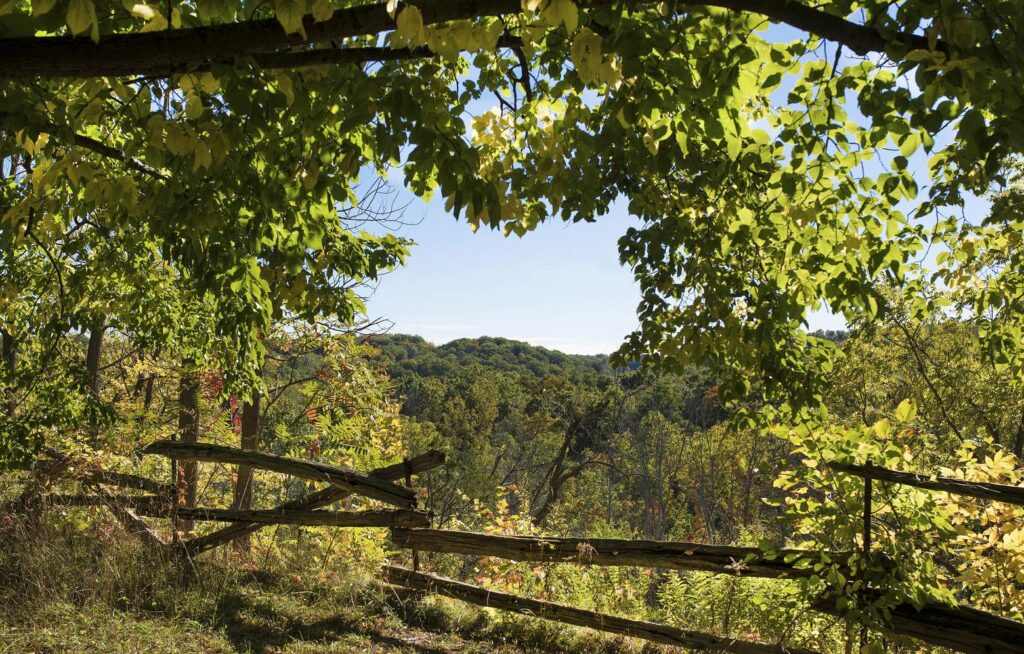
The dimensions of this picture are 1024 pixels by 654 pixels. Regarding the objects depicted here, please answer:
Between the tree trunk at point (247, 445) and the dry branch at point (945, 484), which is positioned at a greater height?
the dry branch at point (945, 484)

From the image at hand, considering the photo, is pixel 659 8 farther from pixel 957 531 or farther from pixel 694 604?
pixel 694 604

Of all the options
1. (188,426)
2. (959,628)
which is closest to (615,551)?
(959,628)

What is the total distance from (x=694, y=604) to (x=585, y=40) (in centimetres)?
518

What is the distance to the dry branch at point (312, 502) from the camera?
16.1 ft

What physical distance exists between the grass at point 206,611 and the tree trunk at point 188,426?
2.81 meters

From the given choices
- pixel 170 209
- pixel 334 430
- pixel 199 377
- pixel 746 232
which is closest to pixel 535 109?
pixel 746 232

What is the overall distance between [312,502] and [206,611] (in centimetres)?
112

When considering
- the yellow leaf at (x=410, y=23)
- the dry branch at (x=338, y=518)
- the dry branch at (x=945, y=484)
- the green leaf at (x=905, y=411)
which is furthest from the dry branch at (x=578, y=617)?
the yellow leaf at (x=410, y=23)

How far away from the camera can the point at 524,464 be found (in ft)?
116

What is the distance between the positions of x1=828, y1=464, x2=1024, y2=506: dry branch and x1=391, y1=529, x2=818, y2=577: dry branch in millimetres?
620

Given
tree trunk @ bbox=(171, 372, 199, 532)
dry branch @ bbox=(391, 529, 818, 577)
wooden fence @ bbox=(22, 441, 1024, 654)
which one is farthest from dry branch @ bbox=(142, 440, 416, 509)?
tree trunk @ bbox=(171, 372, 199, 532)

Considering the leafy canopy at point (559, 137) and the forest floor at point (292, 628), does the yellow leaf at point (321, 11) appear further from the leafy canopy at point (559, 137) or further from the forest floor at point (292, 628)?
the forest floor at point (292, 628)

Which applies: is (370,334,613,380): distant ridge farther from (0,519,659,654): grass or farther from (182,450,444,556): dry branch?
(0,519,659,654): grass

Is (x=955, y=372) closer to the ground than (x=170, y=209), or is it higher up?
higher up
